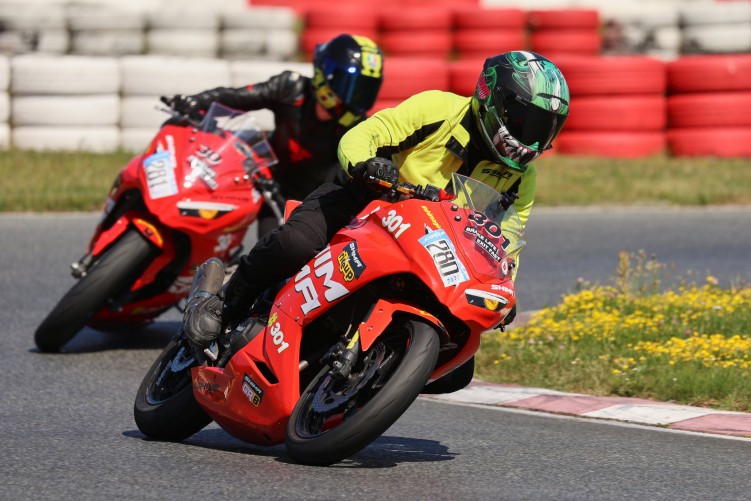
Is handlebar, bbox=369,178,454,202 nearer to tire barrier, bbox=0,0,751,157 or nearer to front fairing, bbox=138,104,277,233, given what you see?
front fairing, bbox=138,104,277,233

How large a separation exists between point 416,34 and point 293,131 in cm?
1031

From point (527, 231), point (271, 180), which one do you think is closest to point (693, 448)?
point (271, 180)

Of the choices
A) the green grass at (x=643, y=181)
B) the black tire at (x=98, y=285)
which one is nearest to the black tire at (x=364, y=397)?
the black tire at (x=98, y=285)

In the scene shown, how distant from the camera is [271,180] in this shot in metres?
8.05

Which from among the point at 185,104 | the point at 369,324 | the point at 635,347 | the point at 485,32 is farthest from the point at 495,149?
the point at 485,32

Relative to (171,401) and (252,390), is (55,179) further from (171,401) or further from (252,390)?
(252,390)

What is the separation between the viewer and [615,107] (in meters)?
15.6

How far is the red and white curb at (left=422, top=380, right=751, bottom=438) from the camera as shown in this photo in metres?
6.29

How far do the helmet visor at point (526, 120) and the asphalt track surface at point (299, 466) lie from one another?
1.22m

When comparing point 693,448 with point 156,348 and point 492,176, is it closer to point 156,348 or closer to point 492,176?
point 492,176

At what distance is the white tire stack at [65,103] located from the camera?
565 inches

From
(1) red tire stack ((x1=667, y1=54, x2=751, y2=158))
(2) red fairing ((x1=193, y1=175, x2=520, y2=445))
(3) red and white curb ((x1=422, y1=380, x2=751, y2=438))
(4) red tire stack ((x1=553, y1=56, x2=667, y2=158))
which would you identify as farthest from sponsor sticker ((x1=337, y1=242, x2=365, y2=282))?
(1) red tire stack ((x1=667, y1=54, x2=751, y2=158))

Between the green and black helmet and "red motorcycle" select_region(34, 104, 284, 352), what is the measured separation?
276 centimetres

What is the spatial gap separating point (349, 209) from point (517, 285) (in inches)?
206
